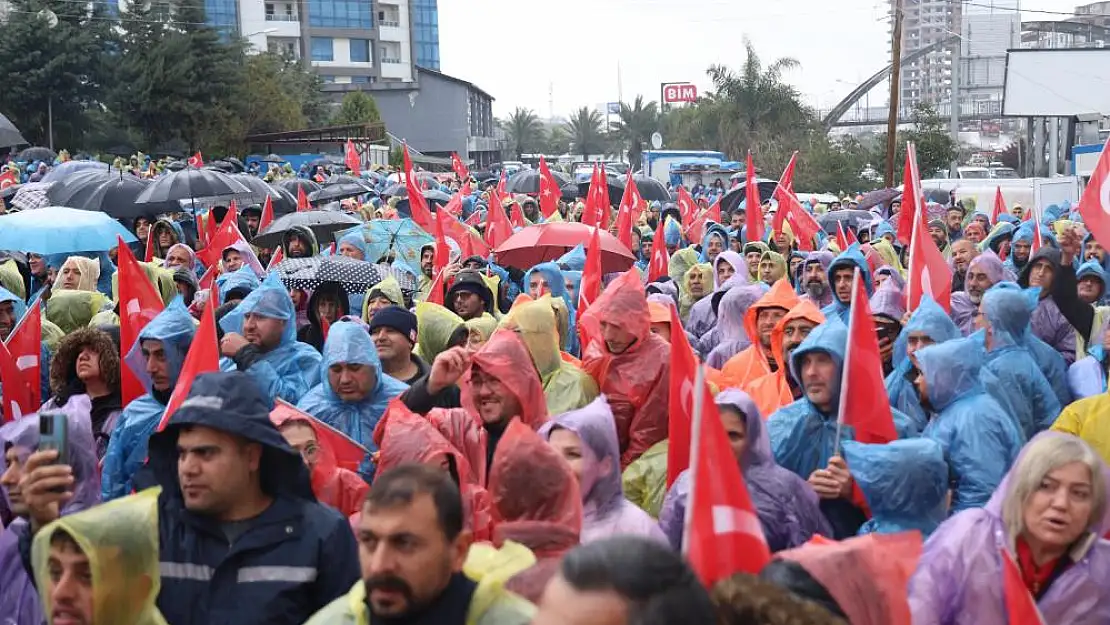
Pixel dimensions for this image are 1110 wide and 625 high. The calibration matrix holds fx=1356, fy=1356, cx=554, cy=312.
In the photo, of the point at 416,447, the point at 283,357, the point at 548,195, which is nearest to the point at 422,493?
the point at 416,447

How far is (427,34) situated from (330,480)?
104 m

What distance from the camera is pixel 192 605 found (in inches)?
130

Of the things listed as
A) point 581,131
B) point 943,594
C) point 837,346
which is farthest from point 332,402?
point 581,131

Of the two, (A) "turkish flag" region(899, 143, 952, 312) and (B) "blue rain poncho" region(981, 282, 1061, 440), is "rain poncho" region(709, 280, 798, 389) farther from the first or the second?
(B) "blue rain poncho" region(981, 282, 1061, 440)

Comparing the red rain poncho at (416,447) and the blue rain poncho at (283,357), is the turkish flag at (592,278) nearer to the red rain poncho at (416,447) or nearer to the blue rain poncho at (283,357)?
the blue rain poncho at (283,357)

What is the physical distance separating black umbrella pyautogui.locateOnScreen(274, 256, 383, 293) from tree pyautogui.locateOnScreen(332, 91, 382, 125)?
5530 cm

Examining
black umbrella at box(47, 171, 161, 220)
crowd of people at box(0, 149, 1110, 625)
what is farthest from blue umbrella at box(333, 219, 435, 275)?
crowd of people at box(0, 149, 1110, 625)

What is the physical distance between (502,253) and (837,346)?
21.4 ft

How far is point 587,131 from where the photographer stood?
105m

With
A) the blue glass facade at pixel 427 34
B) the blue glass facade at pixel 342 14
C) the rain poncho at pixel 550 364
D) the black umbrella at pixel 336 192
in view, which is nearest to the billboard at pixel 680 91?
the blue glass facade at pixel 427 34

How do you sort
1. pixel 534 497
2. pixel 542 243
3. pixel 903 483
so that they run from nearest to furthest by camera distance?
1. pixel 534 497
2. pixel 903 483
3. pixel 542 243

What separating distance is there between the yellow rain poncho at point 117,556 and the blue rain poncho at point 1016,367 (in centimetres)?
396

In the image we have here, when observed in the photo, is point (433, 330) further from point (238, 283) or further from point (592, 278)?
point (592, 278)

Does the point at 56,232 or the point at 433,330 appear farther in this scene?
the point at 56,232
